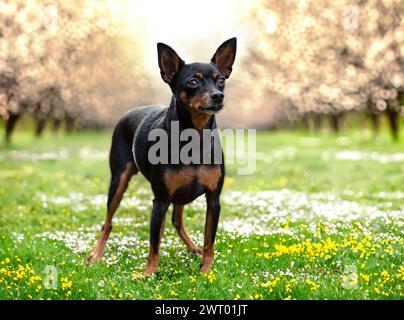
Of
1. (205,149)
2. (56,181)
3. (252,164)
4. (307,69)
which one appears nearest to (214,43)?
(307,69)

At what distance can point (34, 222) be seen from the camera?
9.86 m

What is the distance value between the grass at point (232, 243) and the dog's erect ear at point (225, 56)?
2.48m

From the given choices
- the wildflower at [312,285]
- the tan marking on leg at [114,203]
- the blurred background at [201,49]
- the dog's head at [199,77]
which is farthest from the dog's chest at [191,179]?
the blurred background at [201,49]

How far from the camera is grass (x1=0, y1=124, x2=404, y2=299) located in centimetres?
578

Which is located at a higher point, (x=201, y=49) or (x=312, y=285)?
(x=201, y=49)

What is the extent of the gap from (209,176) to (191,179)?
8.8 inches

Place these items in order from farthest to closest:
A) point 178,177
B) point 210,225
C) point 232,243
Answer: point 232,243, point 210,225, point 178,177

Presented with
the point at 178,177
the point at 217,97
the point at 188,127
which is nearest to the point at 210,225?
the point at 178,177

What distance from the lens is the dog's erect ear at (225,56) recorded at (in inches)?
256

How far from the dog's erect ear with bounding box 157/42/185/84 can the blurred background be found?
18.0 m

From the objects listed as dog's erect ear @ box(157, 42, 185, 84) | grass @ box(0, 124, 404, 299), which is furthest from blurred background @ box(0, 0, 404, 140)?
dog's erect ear @ box(157, 42, 185, 84)

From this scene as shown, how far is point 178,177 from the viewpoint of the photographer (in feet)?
20.3

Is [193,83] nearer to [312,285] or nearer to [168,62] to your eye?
[168,62]

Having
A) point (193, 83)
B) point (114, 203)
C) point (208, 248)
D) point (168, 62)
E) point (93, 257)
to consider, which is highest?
point (168, 62)
